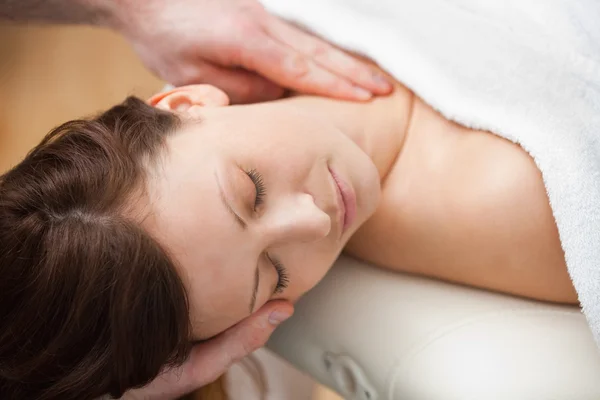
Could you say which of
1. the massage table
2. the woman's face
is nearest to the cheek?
the woman's face

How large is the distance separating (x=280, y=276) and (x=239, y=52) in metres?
0.41

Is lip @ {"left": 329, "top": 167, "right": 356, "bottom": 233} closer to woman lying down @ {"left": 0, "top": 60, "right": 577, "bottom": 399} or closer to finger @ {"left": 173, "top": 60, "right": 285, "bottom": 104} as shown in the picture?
woman lying down @ {"left": 0, "top": 60, "right": 577, "bottom": 399}

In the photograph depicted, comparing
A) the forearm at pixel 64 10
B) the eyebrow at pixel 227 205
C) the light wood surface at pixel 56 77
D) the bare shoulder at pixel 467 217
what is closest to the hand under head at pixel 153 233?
the eyebrow at pixel 227 205

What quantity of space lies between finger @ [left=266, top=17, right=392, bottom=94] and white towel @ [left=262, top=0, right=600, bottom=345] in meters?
0.02

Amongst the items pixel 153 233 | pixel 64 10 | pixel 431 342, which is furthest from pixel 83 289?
pixel 64 10

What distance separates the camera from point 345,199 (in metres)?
0.91

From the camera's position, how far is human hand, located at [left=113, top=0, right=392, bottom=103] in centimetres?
104

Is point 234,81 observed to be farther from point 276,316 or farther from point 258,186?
point 276,316

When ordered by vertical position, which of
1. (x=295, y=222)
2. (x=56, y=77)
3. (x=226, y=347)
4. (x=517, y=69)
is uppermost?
(x=517, y=69)

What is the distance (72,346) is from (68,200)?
180 millimetres

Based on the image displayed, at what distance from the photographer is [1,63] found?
2.01m

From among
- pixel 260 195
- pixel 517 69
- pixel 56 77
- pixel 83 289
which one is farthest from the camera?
pixel 56 77

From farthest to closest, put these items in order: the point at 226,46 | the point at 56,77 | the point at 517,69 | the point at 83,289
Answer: the point at 56,77, the point at 226,46, the point at 517,69, the point at 83,289

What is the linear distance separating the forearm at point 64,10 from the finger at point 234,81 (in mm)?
180
